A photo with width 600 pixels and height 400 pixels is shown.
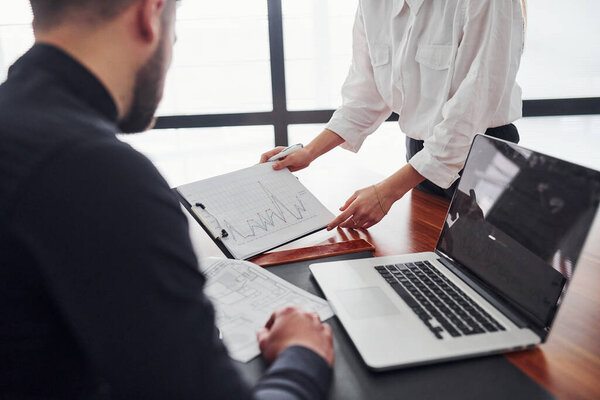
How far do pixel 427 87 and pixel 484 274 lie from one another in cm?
70

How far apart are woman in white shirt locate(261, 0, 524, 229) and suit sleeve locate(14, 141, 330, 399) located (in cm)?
69

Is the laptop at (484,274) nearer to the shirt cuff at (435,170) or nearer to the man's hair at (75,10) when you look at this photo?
the shirt cuff at (435,170)

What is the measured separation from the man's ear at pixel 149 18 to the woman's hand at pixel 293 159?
68 cm

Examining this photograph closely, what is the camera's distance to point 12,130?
1.45 ft

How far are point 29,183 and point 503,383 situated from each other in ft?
1.95

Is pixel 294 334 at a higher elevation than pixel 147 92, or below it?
below

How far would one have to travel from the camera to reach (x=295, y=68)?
3018 millimetres

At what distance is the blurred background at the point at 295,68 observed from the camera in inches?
111

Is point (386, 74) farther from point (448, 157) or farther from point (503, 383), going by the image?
point (503, 383)

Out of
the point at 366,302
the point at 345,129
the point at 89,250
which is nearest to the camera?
the point at 89,250

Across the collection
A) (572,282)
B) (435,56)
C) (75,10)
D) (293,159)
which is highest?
(75,10)

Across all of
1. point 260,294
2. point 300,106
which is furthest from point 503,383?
point 300,106

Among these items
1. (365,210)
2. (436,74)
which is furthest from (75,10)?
(436,74)

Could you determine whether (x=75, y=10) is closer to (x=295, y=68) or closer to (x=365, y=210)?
(x=365, y=210)
